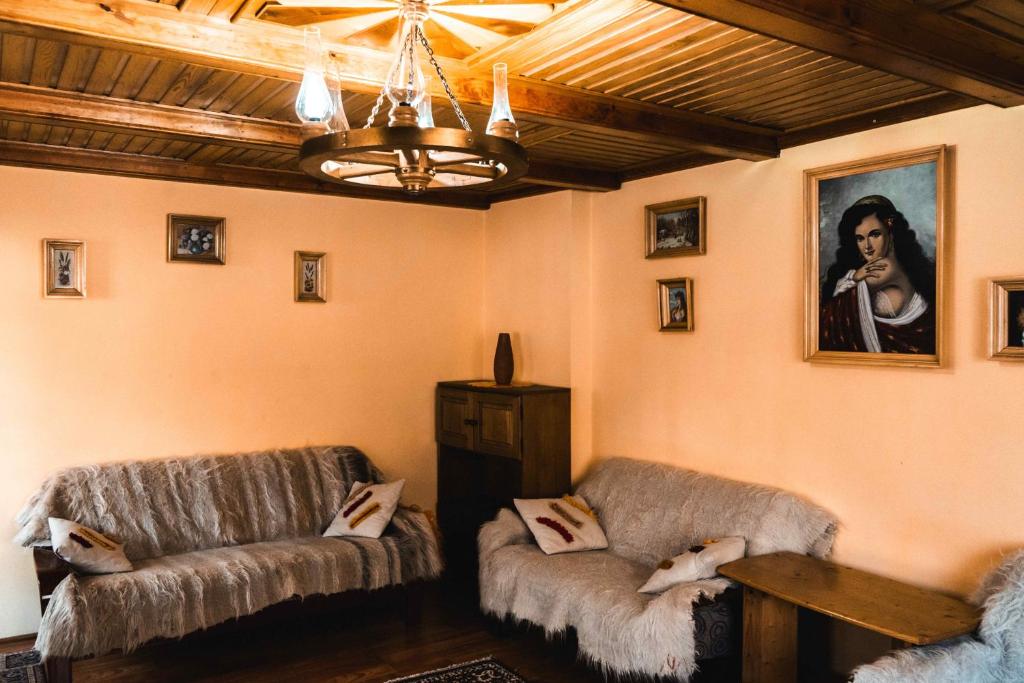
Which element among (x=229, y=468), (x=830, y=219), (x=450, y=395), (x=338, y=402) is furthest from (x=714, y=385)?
(x=229, y=468)

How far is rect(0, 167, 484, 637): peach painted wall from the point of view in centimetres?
413

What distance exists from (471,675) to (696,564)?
110cm

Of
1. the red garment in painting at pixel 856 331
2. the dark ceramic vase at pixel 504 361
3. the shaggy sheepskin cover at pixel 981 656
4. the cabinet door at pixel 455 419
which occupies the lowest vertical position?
the shaggy sheepskin cover at pixel 981 656

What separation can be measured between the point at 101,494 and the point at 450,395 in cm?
200

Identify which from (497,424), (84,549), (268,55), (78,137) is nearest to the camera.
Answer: (268,55)

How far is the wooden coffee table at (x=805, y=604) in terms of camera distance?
9.33 feet

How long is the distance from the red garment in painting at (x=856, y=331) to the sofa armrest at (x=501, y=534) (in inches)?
68.3

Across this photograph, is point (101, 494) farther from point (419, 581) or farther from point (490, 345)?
point (490, 345)

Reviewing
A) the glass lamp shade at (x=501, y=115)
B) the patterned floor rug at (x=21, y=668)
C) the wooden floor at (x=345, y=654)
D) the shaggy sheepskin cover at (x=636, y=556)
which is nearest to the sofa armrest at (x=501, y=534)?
the shaggy sheepskin cover at (x=636, y=556)

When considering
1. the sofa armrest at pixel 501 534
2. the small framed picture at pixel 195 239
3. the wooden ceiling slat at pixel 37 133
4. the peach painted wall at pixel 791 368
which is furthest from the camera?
the small framed picture at pixel 195 239

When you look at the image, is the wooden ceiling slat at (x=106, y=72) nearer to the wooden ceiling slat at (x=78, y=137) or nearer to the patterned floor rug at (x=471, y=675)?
the wooden ceiling slat at (x=78, y=137)

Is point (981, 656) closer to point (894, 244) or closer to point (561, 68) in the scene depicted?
point (894, 244)

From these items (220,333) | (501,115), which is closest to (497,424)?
(220,333)

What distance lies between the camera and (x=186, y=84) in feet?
9.93
